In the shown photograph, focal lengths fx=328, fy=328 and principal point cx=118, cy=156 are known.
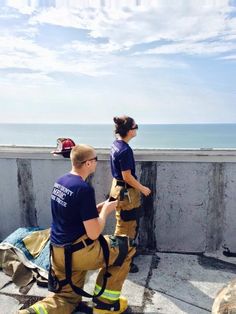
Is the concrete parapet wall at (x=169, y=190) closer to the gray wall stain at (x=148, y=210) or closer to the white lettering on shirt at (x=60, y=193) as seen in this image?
the gray wall stain at (x=148, y=210)

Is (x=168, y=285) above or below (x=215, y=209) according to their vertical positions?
below

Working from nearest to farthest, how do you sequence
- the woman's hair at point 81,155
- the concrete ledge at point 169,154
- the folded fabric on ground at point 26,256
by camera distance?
the woman's hair at point 81,155
the folded fabric on ground at point 26,256
the concrete ledge at point 169,154

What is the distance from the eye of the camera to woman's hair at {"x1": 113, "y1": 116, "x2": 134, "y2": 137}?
396cm

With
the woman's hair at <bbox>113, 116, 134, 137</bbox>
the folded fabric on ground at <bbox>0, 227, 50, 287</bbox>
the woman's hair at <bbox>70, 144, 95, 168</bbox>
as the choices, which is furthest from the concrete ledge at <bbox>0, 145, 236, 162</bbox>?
the woman's hair at <bbox>70, 144, 95, 168</bbox>

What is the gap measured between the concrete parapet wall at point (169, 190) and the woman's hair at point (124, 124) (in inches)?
34.9

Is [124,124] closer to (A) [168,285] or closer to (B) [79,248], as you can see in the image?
(B) [79,248]

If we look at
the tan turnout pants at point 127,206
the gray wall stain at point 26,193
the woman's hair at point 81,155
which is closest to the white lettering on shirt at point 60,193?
the woman's hair at point 81,155

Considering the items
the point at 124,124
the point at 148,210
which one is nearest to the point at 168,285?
the point at 148,210

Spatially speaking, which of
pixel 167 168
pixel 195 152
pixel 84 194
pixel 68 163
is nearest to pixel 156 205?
pixel 167 168

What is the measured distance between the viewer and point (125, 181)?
3988 mm

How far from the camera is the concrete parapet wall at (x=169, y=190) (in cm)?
468

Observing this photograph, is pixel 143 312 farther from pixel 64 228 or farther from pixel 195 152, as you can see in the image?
pixel 195 152

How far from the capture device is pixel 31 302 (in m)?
3.61

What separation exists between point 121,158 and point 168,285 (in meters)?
1.63
